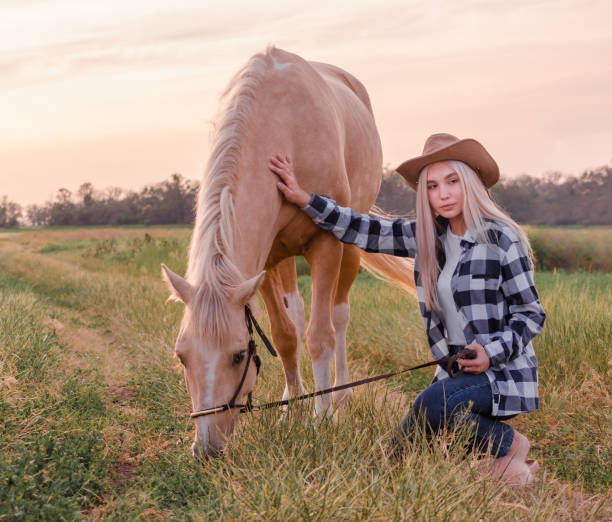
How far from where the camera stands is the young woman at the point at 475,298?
9.45 feet

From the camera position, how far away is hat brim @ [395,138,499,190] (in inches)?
119

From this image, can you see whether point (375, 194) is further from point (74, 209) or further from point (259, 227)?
point (74, 209)

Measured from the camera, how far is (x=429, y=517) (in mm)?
2008

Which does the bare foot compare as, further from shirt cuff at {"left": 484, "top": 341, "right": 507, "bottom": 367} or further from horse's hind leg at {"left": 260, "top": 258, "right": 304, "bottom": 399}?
horse's hind leg at {"left": 260, "top": 258, "right": 304, "bottom": 399}

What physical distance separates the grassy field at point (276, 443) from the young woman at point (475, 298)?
22 cm

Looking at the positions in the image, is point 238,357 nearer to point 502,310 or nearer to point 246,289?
point 246,289

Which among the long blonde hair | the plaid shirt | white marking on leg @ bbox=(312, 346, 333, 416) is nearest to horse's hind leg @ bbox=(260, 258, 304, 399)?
white marking on leg @ bbox=(312, 346, 333, 416)

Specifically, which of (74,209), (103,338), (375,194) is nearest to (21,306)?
(103,338)

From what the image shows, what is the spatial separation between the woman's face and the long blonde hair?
1.1 inches

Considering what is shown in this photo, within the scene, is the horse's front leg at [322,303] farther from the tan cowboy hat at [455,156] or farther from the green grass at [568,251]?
the green grass at [568,251]

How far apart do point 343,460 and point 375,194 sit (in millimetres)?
3286

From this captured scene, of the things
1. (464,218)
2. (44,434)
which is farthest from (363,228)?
(44,434)

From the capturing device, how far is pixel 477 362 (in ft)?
9.28

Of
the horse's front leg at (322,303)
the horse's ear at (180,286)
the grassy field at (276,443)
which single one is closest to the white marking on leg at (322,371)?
the horse's front leg at (322,303)
